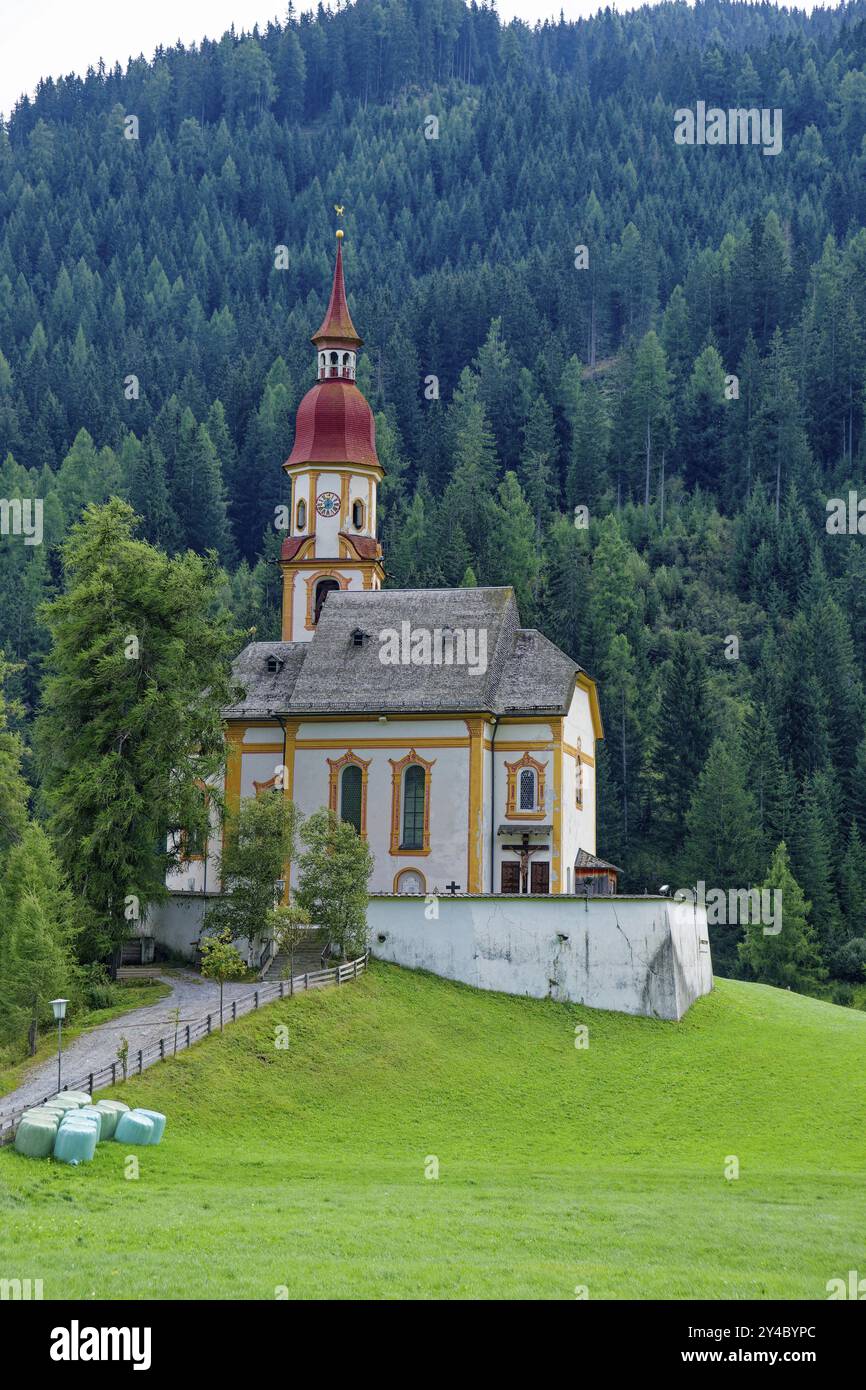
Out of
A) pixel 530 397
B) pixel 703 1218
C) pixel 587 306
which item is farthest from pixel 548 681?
pixel 587 306

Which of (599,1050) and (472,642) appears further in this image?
(472,642)

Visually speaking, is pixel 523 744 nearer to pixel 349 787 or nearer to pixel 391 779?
pixel 391 779

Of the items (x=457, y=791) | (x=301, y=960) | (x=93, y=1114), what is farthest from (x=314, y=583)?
(x=93, y=1114)

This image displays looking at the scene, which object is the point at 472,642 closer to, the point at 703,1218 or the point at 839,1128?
the point at 839,1128

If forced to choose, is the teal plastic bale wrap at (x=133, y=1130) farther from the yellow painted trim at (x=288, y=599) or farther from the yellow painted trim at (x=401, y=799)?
the yellow painted trim at (x=288, y=599)

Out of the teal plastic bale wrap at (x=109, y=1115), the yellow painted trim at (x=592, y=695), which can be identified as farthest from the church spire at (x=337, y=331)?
the teal plastic bale wrap at (x=109, y=1115)

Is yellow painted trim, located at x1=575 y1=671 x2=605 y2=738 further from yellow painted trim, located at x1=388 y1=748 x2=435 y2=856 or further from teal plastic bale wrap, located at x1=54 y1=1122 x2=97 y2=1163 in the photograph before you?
teal plastic bale wrap, located at x1=54 y1=1122 x2=97 y2=1163
